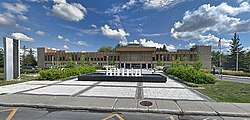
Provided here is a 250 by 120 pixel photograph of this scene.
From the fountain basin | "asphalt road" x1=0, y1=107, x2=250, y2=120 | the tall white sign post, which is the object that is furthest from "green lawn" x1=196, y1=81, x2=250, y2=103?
the tall white sign post

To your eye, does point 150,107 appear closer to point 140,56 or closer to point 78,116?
point 78,116

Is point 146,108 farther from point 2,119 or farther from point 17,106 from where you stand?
point 17,106

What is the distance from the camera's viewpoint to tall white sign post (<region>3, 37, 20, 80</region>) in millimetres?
16344

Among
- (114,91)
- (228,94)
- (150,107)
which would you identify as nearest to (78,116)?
(150,107)

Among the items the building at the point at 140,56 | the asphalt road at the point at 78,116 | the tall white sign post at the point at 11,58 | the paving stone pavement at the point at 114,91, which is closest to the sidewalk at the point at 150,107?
the asphalt road at the point at 78,116

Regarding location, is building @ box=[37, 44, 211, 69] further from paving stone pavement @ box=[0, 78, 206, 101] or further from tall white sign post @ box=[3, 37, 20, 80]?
paving stone pavement @ box=[0, 78, 206, 101]

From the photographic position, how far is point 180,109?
634 cm

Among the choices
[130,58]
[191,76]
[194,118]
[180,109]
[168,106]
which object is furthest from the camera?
[130,58]

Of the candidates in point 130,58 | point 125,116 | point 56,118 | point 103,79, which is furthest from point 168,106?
point 130,58

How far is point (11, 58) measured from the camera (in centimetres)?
1705

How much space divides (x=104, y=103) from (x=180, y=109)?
3.45 meters

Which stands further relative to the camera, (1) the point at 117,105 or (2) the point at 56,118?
(1) the point at 117,105

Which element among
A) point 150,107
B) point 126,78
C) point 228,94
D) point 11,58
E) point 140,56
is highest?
point 140,56

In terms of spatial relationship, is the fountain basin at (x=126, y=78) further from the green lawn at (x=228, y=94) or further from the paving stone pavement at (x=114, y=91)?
the green lawn at (x=228, y=94)
